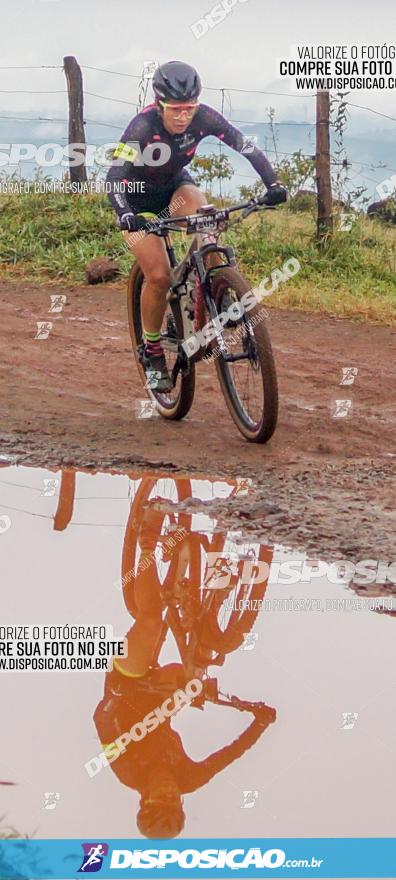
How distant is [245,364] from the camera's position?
716 cm

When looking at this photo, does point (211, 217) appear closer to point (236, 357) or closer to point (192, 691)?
point (236, 357)

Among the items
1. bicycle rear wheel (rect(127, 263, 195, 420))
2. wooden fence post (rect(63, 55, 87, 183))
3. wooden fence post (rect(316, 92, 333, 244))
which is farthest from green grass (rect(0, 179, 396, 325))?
bicycle rear wheel (rect(127, 263, 195, 420))

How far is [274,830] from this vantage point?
3.48 meters

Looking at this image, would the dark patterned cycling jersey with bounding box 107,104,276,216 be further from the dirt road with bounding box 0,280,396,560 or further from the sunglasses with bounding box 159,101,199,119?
the dirt road with bounding box 0,280,396,560

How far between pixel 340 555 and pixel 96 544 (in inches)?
46.2

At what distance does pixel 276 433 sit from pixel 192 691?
11.6ft

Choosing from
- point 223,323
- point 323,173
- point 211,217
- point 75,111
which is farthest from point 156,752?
point 75,111

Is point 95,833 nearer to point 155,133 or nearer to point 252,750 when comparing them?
point 252,750

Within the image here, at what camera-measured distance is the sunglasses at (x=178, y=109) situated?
7121 millimetres

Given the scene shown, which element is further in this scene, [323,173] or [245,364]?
[323,173]

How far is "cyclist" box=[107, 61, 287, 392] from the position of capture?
7098mm

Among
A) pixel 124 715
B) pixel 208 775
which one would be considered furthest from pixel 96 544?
pixel 208 775

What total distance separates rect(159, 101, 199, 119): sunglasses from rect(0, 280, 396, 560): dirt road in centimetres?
193

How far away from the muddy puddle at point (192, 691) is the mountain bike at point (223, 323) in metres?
1.11
